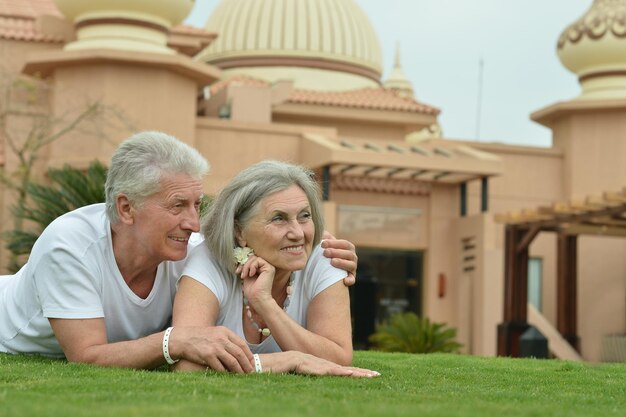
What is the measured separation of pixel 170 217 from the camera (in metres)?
5.91

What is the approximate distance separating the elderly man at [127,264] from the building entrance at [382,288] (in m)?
19.3

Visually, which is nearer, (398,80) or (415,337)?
(415,337)

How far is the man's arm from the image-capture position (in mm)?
5586

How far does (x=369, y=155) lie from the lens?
23531 mm

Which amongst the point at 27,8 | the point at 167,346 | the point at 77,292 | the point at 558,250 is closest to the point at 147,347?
the point at 167,346

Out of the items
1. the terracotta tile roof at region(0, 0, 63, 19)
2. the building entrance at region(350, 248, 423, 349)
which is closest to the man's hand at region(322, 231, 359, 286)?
the building entrance at region(350, 248, 423, 349)

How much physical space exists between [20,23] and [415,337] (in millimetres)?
10163

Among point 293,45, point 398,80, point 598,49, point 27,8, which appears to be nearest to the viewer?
point 27,8

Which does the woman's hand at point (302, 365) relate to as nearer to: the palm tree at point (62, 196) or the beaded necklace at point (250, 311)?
the beaded necklace at point (250, 311)

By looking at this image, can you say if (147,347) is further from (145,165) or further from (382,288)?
(382,288)

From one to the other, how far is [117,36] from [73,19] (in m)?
1.04

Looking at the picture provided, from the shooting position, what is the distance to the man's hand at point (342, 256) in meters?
6.23

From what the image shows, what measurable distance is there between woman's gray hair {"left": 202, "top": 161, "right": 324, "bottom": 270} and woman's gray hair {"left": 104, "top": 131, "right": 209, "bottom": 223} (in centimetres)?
22

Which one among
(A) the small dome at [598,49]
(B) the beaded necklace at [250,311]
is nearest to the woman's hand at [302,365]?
(B) the beaded necklace at [250,311]
